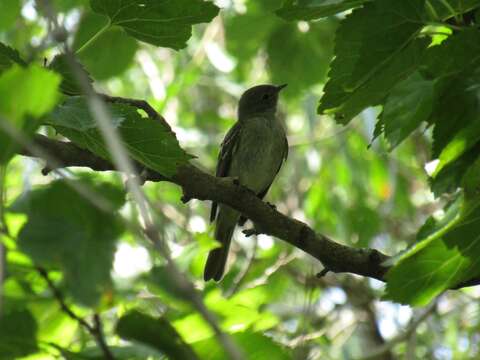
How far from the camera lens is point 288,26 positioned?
6.74 metres

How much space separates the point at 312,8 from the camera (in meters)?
2.74

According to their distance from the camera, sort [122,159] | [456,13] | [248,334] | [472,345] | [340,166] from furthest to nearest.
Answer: [340,166] → [472,345] → [456,13] → [248,334] → [122,159]

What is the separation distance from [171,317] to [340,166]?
6603mm

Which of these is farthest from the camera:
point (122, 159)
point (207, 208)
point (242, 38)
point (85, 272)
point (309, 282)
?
point (207, 208)

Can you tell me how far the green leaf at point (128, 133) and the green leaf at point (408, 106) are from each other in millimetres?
804

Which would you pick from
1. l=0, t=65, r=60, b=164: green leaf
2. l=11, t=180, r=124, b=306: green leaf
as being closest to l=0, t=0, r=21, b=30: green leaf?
l=0, t=65, r=60, b=164: green leaf

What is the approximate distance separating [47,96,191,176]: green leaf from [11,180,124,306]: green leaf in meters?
0.79

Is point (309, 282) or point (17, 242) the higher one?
point (309, 282)

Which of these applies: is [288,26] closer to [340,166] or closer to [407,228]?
[340,166]

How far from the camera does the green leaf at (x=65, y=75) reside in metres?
2.85

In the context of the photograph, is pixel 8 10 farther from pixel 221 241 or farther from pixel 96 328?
pixel 221 241

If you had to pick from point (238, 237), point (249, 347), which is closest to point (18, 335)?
point (249, 347)

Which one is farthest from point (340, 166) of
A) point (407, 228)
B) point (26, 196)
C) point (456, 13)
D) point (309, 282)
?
point (26, 196)

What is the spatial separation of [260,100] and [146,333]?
6351 millimetres
